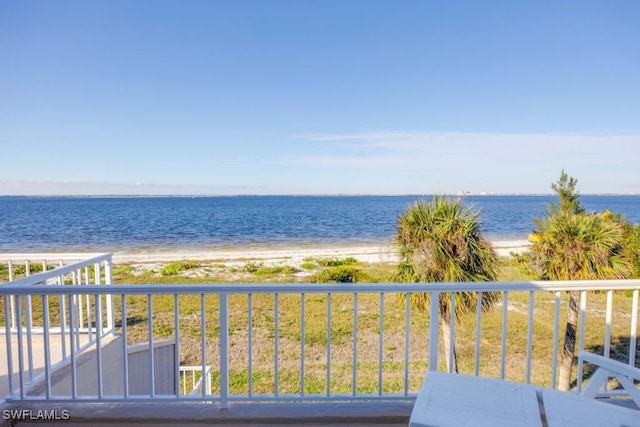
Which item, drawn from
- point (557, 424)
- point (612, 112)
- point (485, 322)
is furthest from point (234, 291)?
point (612, 112)

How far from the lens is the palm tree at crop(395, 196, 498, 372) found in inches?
177

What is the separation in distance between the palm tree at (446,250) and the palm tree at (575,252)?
68cm

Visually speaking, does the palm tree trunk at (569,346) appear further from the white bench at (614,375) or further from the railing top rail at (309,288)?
the white bench at (614,375)

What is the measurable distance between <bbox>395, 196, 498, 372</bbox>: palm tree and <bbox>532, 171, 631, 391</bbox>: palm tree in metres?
0.68

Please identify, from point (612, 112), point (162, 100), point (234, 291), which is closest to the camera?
point (234, 291)

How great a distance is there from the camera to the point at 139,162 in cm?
2925

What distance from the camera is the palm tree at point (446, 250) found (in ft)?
14.8

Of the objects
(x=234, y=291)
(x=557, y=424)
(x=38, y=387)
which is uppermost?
(x=234, y=291)

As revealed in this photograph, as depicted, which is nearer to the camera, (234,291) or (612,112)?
(234,291)

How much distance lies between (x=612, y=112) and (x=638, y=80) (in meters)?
8.45

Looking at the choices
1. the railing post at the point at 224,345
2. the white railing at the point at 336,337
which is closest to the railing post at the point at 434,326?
the white railing at the point at 336,337

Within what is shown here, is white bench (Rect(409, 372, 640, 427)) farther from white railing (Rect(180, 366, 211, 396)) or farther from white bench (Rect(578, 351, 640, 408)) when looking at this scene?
white railing (Rect(180, 366, 211, 396))

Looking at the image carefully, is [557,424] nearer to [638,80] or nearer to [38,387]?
[38,387]

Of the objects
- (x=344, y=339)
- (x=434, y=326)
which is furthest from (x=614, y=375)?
(x=344, y=339)
